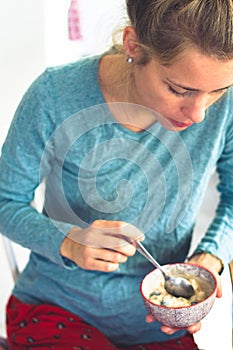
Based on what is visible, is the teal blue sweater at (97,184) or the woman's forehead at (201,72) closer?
the woman's forehead at (201,72)

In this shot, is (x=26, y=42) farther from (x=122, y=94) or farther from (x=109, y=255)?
(x=109, y=255)

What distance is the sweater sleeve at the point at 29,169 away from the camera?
981mm

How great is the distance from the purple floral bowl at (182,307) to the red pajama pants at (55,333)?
14cm

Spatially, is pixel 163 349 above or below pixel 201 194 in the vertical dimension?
below

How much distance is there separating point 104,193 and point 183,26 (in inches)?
12.3

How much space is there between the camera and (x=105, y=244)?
89 cm

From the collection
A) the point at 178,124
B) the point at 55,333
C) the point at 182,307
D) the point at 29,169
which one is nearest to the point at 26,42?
the point at 29,169

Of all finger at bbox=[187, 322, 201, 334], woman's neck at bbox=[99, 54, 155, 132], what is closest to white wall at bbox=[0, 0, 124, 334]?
woman's neck at bbox=[99, 54, 155, 132]

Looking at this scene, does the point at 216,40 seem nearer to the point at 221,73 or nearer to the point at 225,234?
the point at 221,73

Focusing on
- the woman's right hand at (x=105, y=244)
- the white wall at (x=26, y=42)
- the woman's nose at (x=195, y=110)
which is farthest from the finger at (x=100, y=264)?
the white wall at (x=26, y=42)

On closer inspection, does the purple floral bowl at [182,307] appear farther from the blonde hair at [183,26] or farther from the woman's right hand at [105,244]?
the blonde hair at [183,26]

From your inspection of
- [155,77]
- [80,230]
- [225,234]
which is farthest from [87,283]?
[155,77]

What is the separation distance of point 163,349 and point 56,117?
0.43 metres

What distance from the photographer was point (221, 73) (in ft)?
2.65
